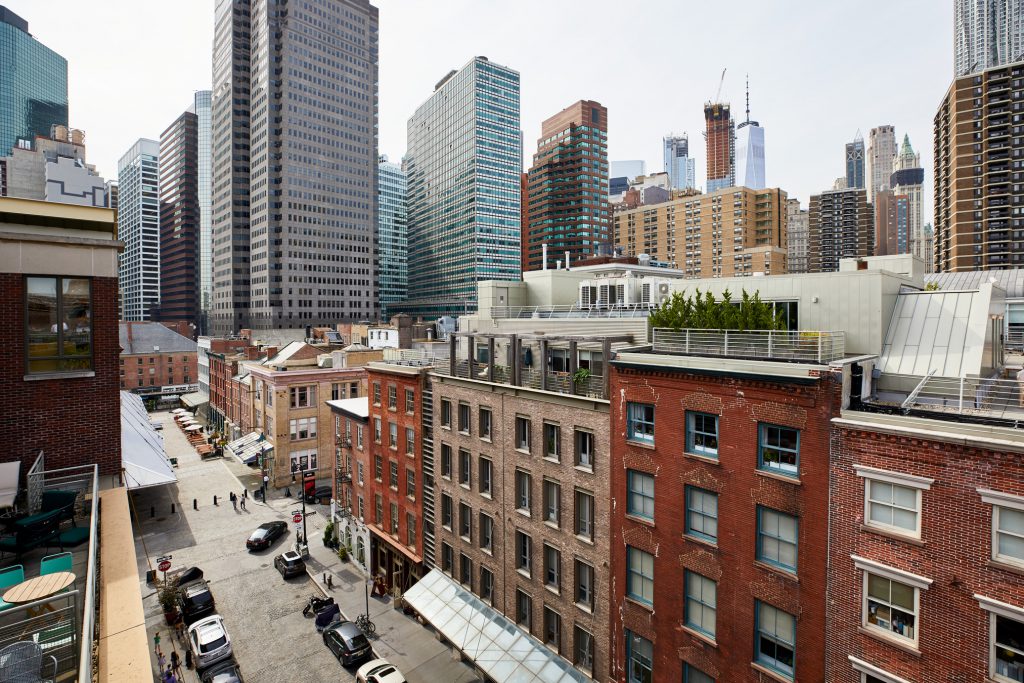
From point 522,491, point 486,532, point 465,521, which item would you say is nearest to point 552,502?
point 522,491

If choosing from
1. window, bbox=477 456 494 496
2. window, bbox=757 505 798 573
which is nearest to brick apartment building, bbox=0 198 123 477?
window, bbox=477 456 494 496

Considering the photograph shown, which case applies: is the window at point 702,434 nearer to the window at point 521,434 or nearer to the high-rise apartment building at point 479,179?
the window at point 521,434

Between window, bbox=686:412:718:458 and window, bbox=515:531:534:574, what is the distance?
12.3m

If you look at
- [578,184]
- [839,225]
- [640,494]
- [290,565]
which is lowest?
[290,565]

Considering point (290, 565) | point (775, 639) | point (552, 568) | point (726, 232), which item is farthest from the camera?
point (726, 232)

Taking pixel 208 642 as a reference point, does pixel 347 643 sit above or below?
below

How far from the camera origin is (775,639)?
17.3 metres

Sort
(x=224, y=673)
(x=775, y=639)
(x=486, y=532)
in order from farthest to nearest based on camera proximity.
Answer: (x=486, y=532) < (x=224, y=673) < (x=775, y=639)

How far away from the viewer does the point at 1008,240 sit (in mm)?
98125

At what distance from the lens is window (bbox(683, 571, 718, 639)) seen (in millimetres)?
19000

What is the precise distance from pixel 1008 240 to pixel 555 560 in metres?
125

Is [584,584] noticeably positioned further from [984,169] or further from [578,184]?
[578,184]

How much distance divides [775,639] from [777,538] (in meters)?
3.65

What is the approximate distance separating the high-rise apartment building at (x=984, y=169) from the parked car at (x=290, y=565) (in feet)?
423
